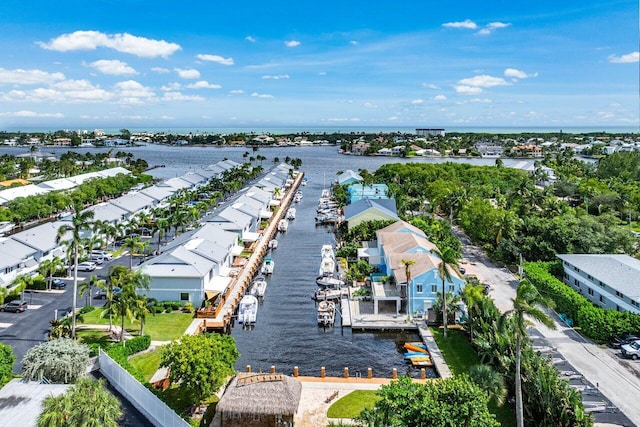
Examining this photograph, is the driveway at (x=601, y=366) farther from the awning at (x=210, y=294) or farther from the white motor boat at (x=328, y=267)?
the awning at (x=210, y=294)

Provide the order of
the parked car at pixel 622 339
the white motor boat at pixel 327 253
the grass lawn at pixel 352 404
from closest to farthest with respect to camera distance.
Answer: the grass lawn at pixel 352 404 → the parked car at pixel 622 339 → the white motor boat at pixel 327 253

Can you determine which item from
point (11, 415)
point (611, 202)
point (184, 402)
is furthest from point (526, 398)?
point (611, 202)

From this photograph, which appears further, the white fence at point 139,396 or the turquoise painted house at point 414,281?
the turquoise painted house at point 414,281

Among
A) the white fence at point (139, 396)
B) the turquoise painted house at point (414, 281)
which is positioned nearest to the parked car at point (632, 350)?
the turquoise painted house at point (414, 281)

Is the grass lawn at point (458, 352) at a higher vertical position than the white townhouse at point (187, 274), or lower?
lower

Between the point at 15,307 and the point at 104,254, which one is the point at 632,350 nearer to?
the point at 15,307

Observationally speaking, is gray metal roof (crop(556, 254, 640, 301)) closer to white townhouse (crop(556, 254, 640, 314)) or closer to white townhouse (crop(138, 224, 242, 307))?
white townhouse (crop(556, 254, 640, 314))

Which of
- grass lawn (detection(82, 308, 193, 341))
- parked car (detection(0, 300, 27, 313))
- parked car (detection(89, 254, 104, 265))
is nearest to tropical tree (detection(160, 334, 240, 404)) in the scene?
grass lawn (detection(82, 308, 193, 341))
